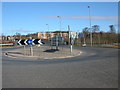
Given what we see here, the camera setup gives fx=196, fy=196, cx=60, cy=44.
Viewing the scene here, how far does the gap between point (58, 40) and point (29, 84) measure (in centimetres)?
2335

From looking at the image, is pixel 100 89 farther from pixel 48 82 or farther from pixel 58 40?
pixel 58 40

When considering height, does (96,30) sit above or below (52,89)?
above

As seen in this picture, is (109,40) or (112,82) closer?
(112,82)

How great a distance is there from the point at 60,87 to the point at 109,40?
65.1 metres

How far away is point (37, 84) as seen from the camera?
748cm

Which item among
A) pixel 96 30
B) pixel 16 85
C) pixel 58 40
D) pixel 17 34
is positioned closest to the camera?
pixel 16 85

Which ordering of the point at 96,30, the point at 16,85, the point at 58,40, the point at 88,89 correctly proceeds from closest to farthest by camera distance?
the point at 88,89
the point at 16,85
the point at 58,40
the point at 96,30

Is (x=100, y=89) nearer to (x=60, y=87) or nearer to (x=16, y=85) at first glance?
(x=60, y=87)

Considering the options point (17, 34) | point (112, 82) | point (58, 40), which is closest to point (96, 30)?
point (17, 34)

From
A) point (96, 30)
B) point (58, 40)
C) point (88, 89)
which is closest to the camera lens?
point (88, 89)

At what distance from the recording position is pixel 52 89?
671 centimetres

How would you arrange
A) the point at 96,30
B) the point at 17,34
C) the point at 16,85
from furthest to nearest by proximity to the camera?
the point at 17,34, the point at 96,30, the point at 16,85

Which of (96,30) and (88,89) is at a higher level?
(96,30)

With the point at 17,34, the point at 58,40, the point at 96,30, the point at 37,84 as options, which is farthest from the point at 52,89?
the point at 17,34
